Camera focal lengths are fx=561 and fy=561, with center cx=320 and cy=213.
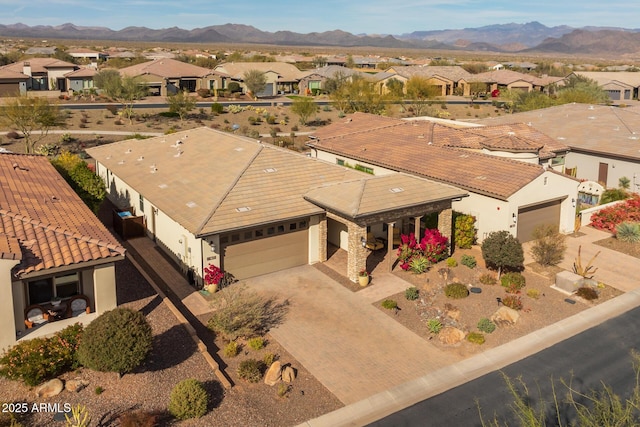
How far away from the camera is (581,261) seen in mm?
28953

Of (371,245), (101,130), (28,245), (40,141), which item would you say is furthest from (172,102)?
(28,245)

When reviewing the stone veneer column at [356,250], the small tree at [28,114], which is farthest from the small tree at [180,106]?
the stone veneer column at [356,250]

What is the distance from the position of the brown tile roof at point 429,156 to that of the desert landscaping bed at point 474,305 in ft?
16.6

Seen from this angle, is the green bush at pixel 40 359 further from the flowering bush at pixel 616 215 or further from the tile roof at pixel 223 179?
the flowering bush at pixel 616 215

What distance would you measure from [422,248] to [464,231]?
3.55m

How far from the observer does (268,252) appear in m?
26.4

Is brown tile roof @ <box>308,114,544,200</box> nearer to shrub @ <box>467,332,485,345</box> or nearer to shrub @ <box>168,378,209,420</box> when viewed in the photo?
shrub @ <box>467,332,485,345</box>

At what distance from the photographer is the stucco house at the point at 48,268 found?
1817cm

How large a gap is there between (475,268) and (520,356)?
323 inches

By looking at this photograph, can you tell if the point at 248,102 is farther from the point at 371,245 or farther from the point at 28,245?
the point at 28,245

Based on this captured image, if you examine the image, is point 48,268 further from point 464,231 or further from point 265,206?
point 464,231

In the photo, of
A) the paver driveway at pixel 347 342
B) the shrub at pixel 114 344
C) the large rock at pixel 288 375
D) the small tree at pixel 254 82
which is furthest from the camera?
the small tree at pixel 254 82

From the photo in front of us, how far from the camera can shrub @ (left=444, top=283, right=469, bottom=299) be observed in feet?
79.3

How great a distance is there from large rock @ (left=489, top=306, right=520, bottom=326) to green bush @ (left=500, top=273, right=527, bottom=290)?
9.04ft
